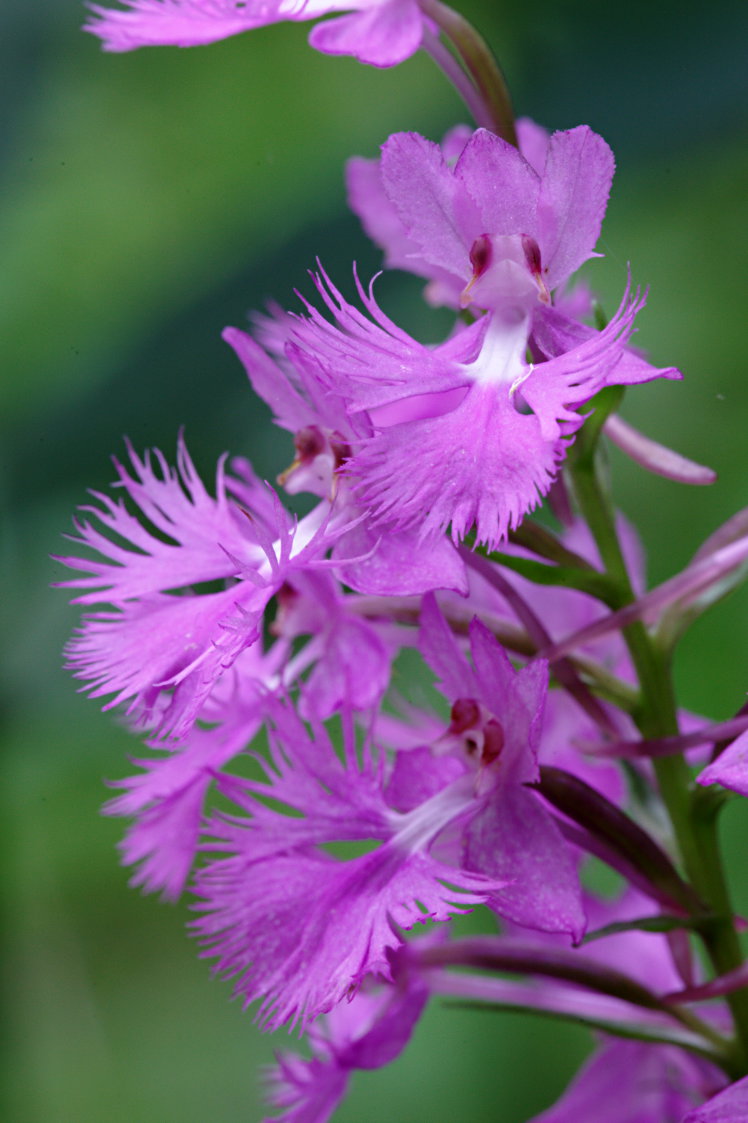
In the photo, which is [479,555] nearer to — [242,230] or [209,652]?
[209,652]

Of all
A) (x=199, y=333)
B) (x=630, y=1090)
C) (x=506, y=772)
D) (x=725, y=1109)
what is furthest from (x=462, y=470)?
(x=199, y=333)

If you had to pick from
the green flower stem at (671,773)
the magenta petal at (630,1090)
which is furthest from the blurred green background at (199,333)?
the green flower stem at (671,773)

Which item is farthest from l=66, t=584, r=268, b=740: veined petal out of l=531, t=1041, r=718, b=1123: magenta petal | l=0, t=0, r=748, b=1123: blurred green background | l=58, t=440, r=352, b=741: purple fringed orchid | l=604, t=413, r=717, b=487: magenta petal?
l=0, t=0, r=748, b=1123: blurred green background

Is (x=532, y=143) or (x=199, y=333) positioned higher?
(x=199, y=333)

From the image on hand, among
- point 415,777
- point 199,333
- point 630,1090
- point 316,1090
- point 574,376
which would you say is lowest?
point 630,1090

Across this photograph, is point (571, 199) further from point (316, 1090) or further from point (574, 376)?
point (316, 1090)

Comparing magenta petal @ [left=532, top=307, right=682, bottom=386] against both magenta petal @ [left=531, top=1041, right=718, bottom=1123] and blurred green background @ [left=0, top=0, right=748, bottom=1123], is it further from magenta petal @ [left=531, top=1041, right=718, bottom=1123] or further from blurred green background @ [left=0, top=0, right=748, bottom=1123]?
blurred green background @ [left=0, top=0, right=748, bottom=1123]
